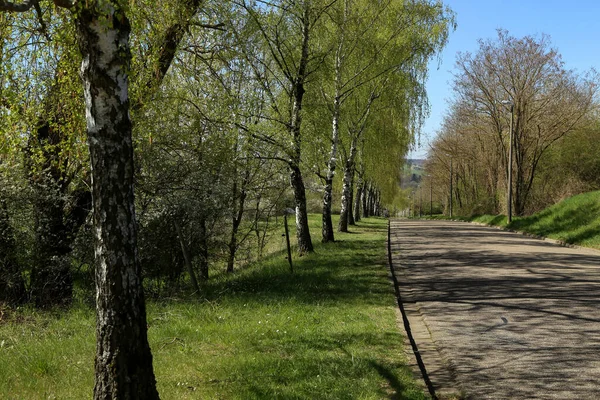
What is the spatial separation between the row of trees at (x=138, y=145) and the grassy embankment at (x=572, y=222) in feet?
35.3

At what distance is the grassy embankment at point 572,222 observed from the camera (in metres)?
23.0

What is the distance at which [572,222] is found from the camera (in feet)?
88.0

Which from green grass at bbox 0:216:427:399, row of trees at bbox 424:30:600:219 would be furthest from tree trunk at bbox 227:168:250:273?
row of trees at bbox 424:30:600:219

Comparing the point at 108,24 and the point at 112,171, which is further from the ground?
the point at 108,24

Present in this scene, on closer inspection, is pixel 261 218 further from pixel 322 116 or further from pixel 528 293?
pixel 528 293

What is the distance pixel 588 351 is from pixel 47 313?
8.55 meters

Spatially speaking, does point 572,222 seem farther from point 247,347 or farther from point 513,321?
point 247,347

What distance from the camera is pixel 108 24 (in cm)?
425

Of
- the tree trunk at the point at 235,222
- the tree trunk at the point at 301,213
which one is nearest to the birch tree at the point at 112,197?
the tree trunk at the point at 235,222

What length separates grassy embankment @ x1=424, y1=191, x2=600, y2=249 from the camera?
75.6ft

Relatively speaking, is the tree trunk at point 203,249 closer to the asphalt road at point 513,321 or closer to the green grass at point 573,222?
the asphalt road at point 513,321

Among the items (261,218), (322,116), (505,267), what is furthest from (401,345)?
(322,116)

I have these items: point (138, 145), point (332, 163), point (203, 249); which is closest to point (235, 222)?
point (203, 249)

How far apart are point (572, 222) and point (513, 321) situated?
20.7 metres
